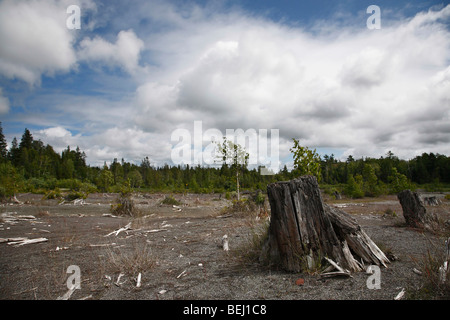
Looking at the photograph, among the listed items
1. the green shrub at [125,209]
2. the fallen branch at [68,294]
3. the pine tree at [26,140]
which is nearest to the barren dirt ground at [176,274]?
the fallen branch at [68,294]

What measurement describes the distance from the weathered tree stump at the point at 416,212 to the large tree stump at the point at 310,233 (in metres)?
5.80

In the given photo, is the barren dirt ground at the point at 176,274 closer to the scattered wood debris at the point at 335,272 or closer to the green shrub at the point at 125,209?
the scattered wood debris at the point at 335,272

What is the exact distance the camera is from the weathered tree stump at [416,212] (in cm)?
959

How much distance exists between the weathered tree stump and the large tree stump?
580 centimetres

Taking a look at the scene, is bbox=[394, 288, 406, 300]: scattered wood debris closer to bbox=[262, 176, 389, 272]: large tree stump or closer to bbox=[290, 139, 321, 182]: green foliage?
bbox=[262, 176, 389, 272]: large tree stump

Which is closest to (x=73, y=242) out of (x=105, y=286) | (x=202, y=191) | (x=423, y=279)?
(x=105, y=286)

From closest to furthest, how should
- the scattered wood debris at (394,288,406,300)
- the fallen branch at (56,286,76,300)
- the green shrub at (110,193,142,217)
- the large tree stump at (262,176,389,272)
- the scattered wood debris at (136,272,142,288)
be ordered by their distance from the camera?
the scattered wood debris at (394,288,406,300)
the fallen branch at (56,286,76,300)
the scattered wood debris at (136,272,142,288)
the large tree stump at (262,176,389,272)
the green shrub at (110,193,142,217)

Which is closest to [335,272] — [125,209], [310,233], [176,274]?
[310,233]

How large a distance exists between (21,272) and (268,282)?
5.34 m

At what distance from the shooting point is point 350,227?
5.30 meters

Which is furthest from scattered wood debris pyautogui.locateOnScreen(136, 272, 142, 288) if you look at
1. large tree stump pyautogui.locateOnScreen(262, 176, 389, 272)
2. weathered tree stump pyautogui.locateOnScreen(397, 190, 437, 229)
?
weathered tree stump pyautogui.locateOnScreen(397, 190, 437, 229)

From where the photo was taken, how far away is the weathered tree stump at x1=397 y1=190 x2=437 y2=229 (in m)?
9.59

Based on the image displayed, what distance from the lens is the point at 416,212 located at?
9.99 meters
